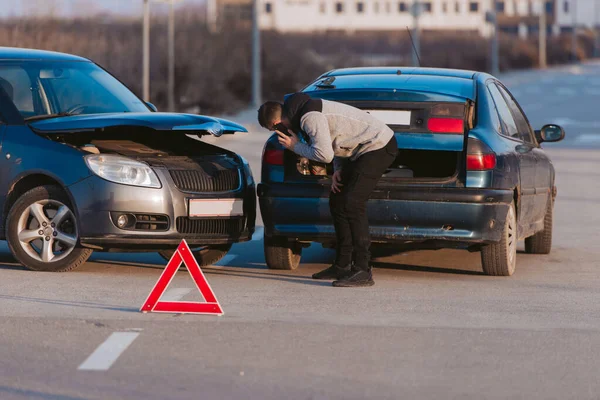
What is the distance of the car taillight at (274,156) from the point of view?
33.2ft

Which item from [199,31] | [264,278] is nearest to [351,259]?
[264,278]

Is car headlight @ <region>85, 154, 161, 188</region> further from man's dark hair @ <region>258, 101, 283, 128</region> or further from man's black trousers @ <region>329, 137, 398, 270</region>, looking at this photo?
man's black trousers @ <region>329, 137, 398, 270</region>

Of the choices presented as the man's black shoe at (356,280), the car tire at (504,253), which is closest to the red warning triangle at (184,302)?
the man's black shoe at (356,280)

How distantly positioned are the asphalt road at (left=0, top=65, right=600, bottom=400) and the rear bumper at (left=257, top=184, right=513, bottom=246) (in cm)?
37

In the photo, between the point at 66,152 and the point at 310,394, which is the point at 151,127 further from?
the point at 310,394

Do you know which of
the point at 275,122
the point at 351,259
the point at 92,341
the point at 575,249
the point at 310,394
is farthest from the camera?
the point at 575,249

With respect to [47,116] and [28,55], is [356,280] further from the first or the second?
[28,55]

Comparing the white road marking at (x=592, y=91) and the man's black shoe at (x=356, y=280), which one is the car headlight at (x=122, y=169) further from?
the white road marking at (x=592, y=91)

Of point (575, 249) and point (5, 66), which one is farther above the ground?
point (5, 66)

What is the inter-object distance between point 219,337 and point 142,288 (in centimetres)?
212

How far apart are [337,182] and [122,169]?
1.60 m

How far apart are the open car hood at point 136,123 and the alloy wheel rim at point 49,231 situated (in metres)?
0.57

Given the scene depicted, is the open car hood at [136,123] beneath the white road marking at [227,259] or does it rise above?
above

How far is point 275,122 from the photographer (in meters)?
9.35
